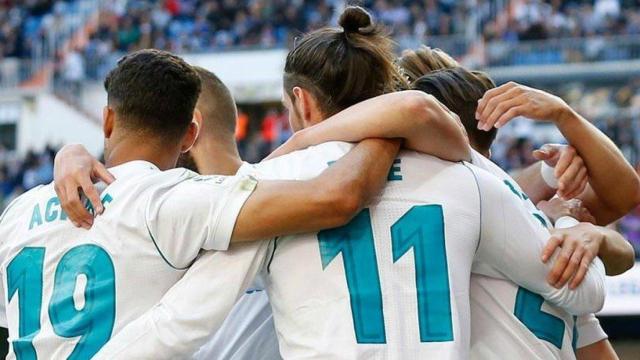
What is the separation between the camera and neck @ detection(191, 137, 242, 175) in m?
3.97

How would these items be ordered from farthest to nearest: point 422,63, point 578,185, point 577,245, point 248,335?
point 422,63 → point 248,335 → point 578,185 → point 577,245

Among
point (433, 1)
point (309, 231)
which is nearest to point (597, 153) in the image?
point (309, 231)

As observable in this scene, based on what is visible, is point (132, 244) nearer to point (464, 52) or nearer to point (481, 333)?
point (481, 333)

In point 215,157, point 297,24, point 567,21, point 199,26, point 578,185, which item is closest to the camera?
point 578,185

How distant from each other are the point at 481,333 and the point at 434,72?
2.81ft

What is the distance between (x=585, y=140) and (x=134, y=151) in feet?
4.07

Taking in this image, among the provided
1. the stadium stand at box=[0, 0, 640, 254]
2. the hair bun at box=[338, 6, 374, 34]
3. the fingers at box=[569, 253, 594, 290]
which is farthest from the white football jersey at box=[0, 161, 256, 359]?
the stadium stand at box=[0, 0, 640, 254]

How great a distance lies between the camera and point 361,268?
9.23 ft

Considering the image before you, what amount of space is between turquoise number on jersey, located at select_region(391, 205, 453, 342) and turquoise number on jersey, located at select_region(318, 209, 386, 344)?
67 millimetres

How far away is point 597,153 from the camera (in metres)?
3.18

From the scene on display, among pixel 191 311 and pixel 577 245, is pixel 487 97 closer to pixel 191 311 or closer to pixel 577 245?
pixel 577 245

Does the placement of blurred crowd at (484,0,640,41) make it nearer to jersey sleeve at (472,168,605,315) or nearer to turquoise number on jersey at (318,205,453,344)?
jersey sleeve at (472,168,605,315)

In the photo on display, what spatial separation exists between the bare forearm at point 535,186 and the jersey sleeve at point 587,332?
42 cm

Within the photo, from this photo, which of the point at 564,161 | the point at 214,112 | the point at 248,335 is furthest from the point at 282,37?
the point at 564,161
